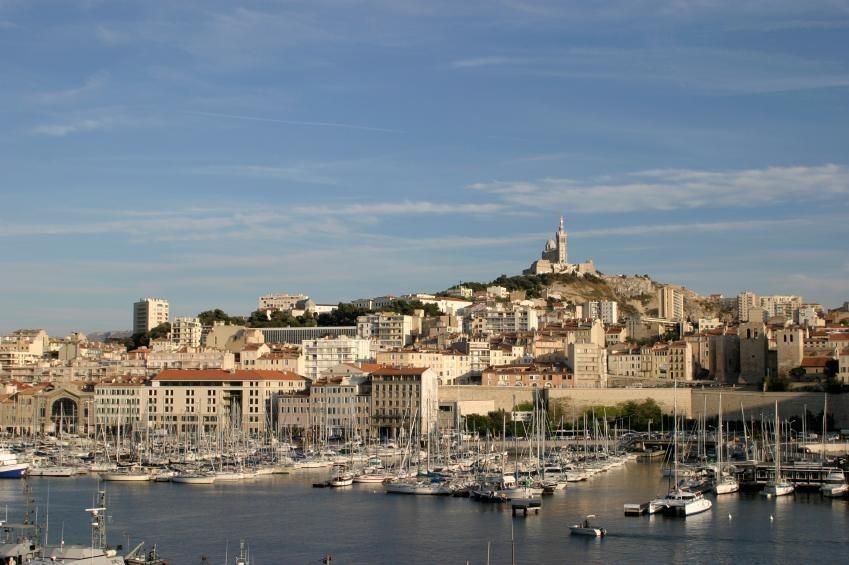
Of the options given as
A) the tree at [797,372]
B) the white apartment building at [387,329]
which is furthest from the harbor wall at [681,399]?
the white apartment building at [387,329]

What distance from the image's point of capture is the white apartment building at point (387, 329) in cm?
8244

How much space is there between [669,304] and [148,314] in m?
45.0

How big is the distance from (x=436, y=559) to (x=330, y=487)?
49.4ft

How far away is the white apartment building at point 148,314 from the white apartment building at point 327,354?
39.6 m

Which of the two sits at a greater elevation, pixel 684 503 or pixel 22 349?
pixel 22 349

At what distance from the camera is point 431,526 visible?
34.3 m

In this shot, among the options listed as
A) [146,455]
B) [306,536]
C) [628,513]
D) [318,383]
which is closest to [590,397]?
[318,383]

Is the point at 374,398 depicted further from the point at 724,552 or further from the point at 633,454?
the point at 724,552

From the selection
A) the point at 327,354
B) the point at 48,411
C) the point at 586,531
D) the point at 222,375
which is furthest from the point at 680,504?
the point at 48,411

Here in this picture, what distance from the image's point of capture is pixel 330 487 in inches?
1734

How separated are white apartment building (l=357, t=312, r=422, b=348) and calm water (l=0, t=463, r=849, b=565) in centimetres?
3861

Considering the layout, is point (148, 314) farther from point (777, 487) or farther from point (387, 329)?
point (777, 487)

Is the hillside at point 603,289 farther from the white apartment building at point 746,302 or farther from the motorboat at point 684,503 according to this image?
the motorboat at point 684,503

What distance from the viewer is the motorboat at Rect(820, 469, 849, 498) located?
4050 cm
